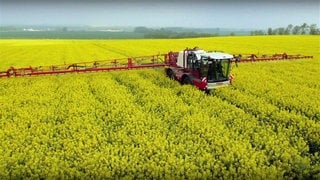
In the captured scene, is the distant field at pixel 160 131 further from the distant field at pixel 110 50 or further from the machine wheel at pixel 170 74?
the distant field at pixel 110 50

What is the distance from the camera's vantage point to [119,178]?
859 centimetres

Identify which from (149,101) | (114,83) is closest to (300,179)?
(149,101)

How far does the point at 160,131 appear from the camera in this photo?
11320mm

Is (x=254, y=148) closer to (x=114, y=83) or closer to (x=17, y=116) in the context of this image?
(x=17, y=116)

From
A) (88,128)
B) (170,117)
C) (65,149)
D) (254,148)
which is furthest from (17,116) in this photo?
(254,148)

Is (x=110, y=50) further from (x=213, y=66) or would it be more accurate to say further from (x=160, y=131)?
(x=160, y=131)

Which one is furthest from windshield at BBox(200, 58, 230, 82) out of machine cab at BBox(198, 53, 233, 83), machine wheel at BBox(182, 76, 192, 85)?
machine wheel at BBox(182, 76, 192, 85)

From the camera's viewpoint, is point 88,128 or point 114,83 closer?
point 88,128

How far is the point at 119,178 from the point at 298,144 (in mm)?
4603

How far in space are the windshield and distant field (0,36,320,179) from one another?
1.87ft

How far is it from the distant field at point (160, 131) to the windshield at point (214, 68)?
0.57 metres

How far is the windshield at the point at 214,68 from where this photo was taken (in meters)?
17.8

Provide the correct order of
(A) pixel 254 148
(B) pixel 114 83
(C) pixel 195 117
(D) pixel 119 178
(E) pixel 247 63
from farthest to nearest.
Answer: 1. (E) pixel 247 63
2. (B) pixel 114 83
3. (C) pixel 195 117
4. (A) pixel 254 148
5. (D) pixel 119 178

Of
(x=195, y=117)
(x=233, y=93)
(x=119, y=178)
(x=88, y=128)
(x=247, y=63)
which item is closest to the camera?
(x=119, y=178)
